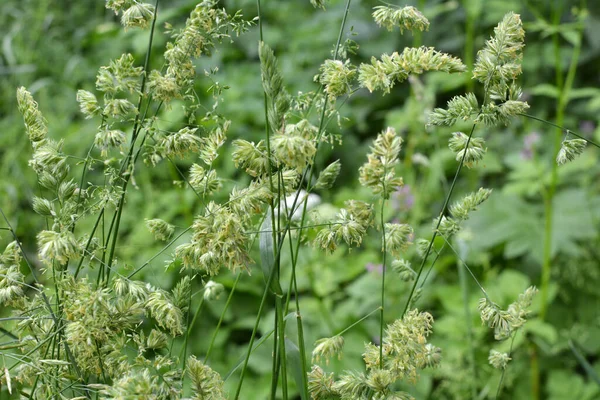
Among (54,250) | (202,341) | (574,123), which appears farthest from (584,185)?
(54,250)

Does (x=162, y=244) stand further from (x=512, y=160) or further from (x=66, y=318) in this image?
(x=66, y=318)

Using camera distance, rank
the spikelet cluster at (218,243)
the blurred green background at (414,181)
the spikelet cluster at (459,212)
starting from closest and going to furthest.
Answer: the spikelet cluster at (218,243)
the spikelet cluster at (459,212)
the blurred green background at (414,181)

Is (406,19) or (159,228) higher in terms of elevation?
(406,19)

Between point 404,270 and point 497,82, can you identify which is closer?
point 497,82

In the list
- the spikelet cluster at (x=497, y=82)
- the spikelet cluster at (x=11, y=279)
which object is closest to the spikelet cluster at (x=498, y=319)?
the spikelet cluster at (x=497, y=82)

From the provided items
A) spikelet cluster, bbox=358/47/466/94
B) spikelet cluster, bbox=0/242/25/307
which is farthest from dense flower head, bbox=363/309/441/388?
spikelet cluster, bbox=0/242/25/307

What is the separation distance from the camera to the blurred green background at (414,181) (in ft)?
6.82

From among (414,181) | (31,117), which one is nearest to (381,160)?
(31,117)

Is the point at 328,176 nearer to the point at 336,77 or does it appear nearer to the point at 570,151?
the point at 336,77

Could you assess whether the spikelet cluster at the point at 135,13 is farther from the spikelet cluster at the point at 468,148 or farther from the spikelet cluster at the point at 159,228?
the spikelet cluster at the point at 468,148

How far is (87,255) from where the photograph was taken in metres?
0.66

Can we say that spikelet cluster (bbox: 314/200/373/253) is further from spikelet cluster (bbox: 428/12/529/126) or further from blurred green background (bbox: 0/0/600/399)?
blurred green background (bbox: 0/0/600/399)

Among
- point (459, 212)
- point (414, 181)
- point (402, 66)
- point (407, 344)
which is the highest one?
point (402, 66)

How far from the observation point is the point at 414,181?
2.79 metres
